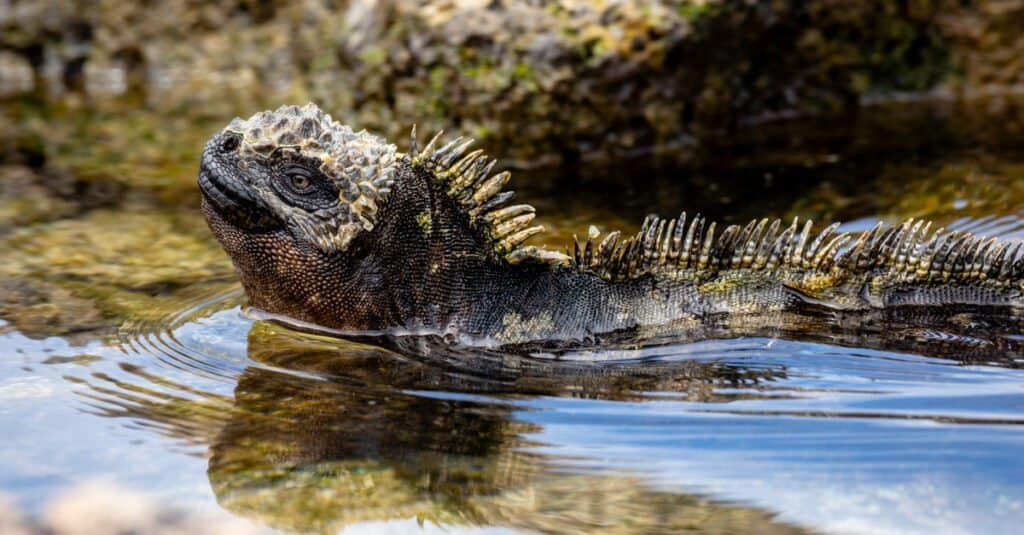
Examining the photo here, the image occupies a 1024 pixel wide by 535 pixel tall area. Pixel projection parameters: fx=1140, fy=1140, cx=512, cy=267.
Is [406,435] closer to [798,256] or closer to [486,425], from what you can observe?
[486,425]

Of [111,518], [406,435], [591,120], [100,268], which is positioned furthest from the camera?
[591,120]

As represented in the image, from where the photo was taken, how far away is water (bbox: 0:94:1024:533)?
4.65 metres

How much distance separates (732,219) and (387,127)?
407cm

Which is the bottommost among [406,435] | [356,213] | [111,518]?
[111,518]

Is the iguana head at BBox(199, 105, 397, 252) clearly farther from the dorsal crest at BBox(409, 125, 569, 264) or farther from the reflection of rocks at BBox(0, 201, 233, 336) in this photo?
the reflection of rocks at BBox(0, 201, 233, 336)

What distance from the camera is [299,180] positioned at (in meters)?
6.35

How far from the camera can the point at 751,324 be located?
20.2 feet

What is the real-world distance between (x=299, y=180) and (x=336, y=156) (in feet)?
0.82

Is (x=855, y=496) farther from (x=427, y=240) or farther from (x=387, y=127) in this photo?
(x=387, y=127)

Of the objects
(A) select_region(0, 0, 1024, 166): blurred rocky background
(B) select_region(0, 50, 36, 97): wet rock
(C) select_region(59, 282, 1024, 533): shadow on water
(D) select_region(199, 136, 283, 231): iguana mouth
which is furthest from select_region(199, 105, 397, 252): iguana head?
(B) select_region(0, 50, 36, 97): wet rock

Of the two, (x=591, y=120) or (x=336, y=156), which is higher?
(x=591, y=120)

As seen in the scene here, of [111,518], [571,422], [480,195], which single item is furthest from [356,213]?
[111,518]

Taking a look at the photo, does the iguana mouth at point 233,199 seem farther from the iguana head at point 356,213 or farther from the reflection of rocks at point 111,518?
the reflection of rocks at point 111,518

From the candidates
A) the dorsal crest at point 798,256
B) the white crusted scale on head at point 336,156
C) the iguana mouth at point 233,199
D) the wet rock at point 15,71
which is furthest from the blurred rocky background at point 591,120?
the dorsal crest at point 798,256
